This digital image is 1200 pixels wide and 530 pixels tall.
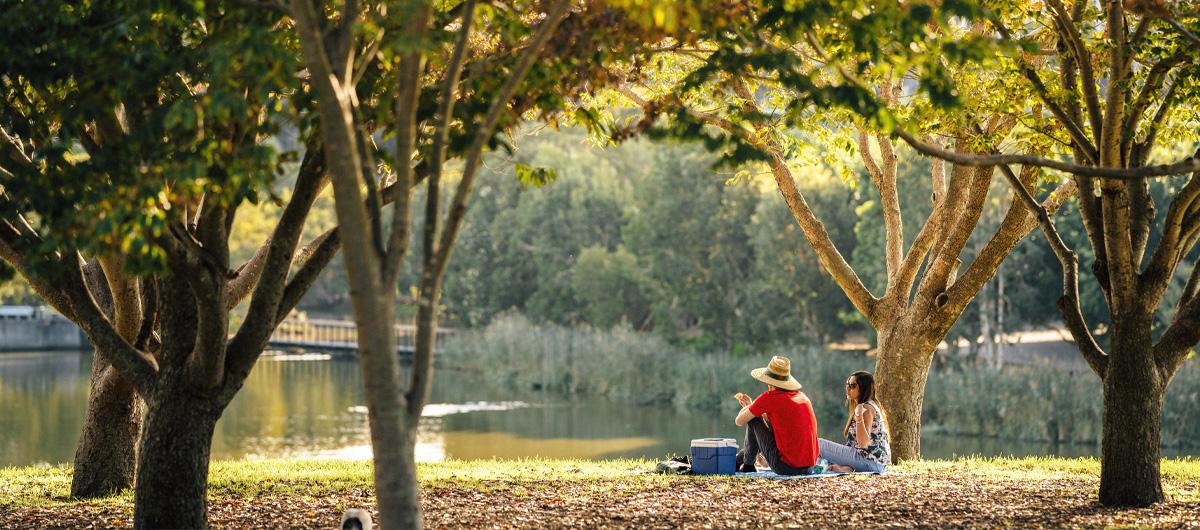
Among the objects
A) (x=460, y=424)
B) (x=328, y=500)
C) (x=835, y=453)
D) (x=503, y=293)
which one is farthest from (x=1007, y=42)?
(x=503, y=293)

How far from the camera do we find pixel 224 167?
5.19m

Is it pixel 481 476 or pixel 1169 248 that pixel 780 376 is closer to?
pixel 481 476

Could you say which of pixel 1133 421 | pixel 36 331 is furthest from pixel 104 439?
pixel 36 331

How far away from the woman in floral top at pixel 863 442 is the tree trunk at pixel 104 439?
5024 millimetres

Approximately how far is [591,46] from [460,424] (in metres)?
20.0

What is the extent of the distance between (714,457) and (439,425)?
16516 millimetres

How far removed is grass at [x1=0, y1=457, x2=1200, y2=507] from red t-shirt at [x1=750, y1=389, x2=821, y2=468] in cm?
51

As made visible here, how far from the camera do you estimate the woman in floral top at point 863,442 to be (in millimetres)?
8625

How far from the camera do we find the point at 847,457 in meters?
8.93

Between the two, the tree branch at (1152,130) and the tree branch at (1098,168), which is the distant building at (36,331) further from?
the tree branch at (1098,168)

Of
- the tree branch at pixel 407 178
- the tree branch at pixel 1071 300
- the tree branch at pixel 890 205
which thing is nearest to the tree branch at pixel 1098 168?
the tree branch at pixel 1071 300

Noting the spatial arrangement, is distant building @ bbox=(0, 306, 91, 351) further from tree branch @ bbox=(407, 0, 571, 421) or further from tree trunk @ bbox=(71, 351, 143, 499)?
tree branch @ bbox=(407, 0, 571, 421)

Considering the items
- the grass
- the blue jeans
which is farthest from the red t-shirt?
the grass

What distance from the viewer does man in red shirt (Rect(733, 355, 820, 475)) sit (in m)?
8.42
